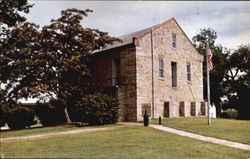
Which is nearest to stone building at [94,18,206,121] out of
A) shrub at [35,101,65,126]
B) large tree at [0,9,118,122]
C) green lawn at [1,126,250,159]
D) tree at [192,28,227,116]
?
large tree at [0,9,118,122]

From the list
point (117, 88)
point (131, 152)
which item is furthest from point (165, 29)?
point (131, 152)

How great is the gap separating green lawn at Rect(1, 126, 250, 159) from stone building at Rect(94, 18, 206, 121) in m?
9.12

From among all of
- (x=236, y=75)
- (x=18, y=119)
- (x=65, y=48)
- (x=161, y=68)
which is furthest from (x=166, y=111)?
(x=236, y=75)

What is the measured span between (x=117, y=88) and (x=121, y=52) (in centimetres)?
333

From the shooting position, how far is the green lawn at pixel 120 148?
1119cm

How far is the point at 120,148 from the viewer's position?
12.5 metres

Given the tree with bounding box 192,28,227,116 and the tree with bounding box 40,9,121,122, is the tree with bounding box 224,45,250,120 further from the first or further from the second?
the tree with bounding box 40,9,121,122

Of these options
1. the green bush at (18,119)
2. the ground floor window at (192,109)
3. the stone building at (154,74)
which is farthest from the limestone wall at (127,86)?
the green bush at (18,119)

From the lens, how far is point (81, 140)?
14.4 metres

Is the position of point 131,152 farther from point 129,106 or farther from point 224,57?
point 224,57

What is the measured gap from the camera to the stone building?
24883 millimetres

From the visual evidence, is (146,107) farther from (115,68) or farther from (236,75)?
(236,75)

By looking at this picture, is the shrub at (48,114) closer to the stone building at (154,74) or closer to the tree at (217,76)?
the stone building at (154,74)

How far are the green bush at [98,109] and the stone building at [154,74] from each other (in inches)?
107
